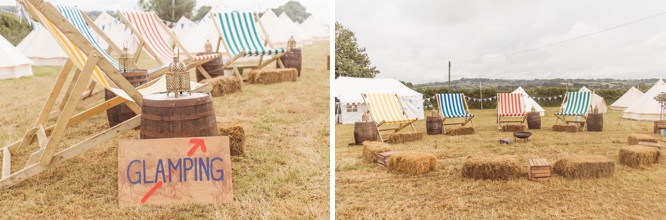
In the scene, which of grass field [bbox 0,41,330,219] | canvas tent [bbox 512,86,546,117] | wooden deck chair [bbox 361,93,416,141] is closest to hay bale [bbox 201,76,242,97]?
grass field [bbox 0,41,330,219]

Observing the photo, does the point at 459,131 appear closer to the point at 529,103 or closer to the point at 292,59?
the point at 529,103

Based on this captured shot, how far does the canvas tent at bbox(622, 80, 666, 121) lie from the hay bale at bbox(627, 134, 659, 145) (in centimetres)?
10

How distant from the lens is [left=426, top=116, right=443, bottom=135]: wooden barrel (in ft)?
11.9

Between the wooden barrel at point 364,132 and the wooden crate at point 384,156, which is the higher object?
the wooden barrel at point 364,132

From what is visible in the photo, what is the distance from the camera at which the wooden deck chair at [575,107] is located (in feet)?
10.5

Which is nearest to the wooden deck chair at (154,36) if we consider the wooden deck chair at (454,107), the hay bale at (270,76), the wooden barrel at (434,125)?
the hay bale at (270,76)

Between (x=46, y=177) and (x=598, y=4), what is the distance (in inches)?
138

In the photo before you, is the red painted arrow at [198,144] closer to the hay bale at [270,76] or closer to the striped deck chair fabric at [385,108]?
the striped deck chair fabric at [385,108]

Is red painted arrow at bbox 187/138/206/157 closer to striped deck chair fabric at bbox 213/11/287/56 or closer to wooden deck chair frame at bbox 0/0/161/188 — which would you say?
wooden deck chair frame at bbox 0/0/161/188

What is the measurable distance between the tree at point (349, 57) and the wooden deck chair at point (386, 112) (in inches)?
7.3

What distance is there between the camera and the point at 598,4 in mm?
3152

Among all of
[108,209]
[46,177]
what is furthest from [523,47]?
[46,177]

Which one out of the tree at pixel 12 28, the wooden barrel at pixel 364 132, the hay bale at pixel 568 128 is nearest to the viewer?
the hay bale at pixel 568 128

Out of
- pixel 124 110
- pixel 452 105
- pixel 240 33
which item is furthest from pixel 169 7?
pixel 452 105
